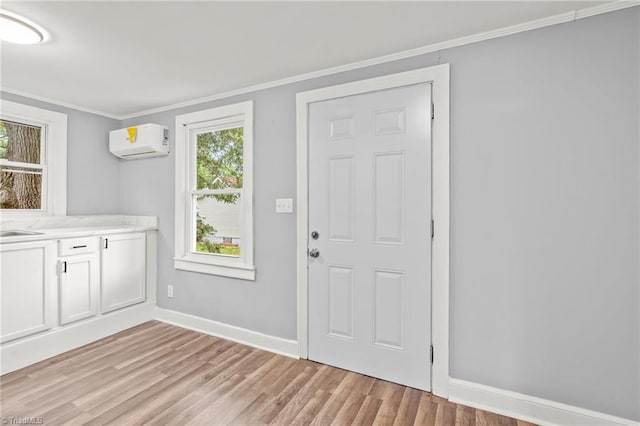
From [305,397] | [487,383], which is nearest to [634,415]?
[487,383]

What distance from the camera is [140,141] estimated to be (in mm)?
3363

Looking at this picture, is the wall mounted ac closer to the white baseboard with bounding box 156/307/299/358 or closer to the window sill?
the window sill

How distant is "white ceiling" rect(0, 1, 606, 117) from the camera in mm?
1724

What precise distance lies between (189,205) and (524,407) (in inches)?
125

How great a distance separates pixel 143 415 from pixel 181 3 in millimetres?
2337

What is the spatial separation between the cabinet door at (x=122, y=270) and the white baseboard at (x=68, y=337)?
4.1 inches

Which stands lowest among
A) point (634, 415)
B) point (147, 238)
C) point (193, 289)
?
point (634, 415)

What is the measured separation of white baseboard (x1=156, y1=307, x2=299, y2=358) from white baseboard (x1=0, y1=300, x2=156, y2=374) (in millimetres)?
235

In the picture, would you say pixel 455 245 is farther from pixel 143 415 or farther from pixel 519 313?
pixel 143 415

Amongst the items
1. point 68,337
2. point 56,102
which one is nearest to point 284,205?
point 68,337

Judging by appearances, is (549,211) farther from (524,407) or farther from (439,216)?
(524,407)

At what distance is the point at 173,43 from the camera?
2.08 metres

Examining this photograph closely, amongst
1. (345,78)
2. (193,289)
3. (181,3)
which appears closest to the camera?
(181,3)

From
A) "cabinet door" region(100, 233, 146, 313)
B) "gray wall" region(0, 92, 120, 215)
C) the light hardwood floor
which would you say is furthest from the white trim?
the light hardwood floor
